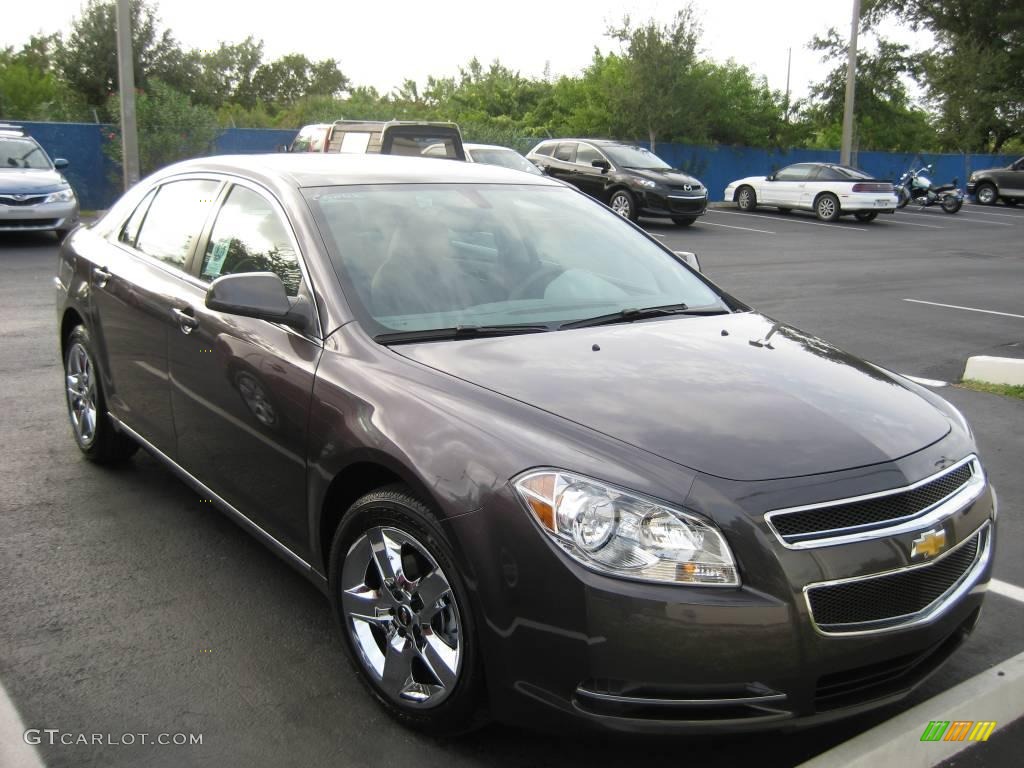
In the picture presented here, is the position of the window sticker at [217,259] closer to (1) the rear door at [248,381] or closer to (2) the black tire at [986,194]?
(1) the rear door at [248,381]

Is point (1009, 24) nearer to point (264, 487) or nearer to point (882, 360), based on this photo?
point (882, 360)

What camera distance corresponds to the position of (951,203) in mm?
30547

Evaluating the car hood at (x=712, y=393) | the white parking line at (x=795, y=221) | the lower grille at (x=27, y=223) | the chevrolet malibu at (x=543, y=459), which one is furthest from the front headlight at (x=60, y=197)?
the white parking line at (x=795, y=221)

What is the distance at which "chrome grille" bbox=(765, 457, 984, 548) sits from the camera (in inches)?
98.8

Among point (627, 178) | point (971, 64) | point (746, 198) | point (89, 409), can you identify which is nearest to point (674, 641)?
point (89, 409)

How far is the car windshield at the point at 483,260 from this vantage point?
353 cm

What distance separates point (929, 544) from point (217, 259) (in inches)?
112

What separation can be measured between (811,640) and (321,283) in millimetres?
1954

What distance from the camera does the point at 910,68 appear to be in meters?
38.9

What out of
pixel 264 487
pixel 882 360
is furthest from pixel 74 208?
pixel 264 487

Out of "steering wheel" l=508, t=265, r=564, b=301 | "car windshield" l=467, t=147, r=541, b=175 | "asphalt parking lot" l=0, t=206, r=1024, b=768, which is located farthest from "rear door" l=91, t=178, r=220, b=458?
"car windshield" l=467, t=147, r=541, b=175

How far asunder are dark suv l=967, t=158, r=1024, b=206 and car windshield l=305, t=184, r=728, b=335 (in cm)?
3489

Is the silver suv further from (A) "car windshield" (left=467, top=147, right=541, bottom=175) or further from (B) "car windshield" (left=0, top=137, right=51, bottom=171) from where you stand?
(A) "car windshield" (left=467, top=147, right=541, bottom=175)

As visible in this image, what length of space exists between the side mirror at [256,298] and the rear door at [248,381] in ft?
0.24
